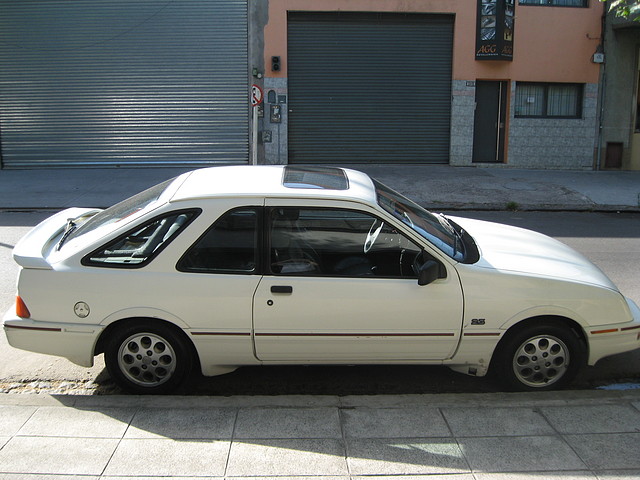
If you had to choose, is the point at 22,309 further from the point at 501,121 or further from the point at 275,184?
the point at 501,121

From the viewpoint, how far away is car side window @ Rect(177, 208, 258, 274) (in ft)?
14.0

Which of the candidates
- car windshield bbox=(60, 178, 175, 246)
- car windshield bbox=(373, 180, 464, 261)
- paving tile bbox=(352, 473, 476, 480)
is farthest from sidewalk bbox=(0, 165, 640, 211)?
paving tile bbox=(352, 473, 476, 480)

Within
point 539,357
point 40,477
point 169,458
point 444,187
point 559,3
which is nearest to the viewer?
point 40,477

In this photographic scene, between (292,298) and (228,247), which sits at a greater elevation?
(228,247)

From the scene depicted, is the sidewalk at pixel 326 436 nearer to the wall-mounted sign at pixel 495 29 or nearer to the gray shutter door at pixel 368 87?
the gray shutter door at pixel 368 87

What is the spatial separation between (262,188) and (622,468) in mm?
2813

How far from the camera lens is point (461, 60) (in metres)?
17.4

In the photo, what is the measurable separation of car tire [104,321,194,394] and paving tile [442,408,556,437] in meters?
1.84

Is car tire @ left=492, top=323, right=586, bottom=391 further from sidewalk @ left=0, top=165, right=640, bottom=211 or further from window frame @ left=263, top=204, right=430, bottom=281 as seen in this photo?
sidewalk @ left=0, top=165, right=640, bottom=211

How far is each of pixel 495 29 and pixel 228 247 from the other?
49.2 feet

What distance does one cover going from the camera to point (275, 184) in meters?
4.55

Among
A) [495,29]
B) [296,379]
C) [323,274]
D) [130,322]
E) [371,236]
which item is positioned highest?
[495,29]

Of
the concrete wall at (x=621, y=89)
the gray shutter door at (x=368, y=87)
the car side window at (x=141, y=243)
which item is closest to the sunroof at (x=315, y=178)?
the car side window at (x=141, y=243)

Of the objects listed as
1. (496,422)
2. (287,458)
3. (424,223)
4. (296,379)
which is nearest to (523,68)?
(424,223)
